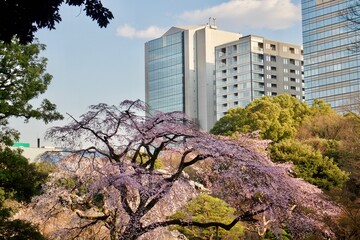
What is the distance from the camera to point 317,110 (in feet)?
117

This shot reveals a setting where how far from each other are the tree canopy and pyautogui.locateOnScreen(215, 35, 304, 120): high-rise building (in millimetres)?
67356

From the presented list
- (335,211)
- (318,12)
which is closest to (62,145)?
(335,211)

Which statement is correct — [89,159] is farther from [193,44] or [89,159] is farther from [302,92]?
[302,92]

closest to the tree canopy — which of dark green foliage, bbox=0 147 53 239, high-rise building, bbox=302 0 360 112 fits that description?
dark green foliage, bbox=0 147 53 239

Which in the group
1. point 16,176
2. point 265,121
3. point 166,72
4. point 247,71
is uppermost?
point 166,72

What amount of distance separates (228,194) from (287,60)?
67176mm

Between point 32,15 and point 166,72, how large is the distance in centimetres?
7240

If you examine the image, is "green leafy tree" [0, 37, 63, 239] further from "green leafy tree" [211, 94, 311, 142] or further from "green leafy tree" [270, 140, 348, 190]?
"green leafy tree" [211, 94, 311, 142]

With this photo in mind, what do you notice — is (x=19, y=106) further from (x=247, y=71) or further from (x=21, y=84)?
(x=247, y=71)

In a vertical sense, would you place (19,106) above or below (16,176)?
above

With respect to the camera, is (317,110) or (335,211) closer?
(335,211)

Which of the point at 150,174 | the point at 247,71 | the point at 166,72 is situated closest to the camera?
the point at 150,174

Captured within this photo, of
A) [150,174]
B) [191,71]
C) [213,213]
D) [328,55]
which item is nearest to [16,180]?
[150,174]

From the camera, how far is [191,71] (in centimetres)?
7444
